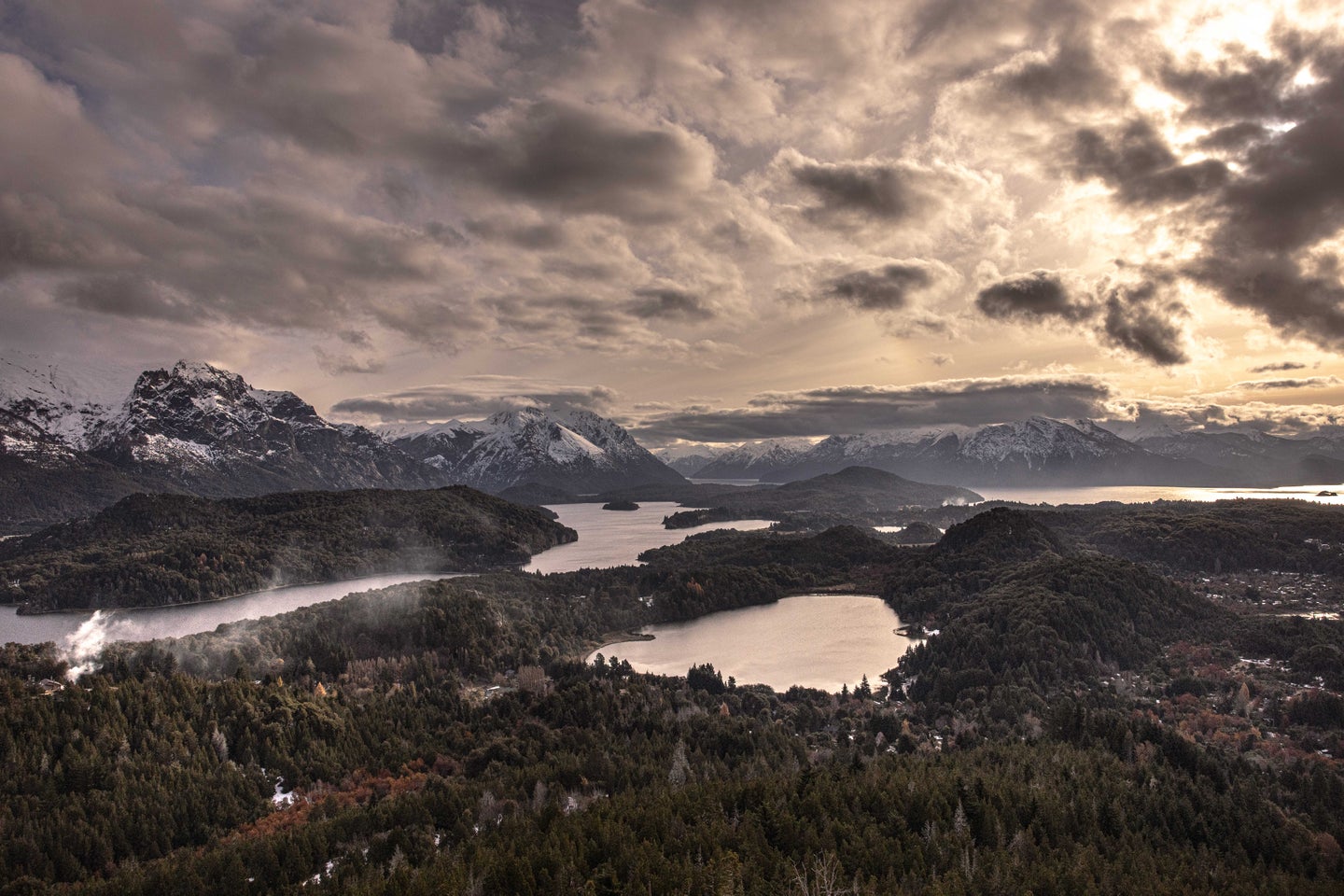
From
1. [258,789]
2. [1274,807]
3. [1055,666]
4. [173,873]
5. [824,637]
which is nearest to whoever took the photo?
[173,873]

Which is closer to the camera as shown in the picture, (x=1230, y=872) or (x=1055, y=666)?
(x=1230, y=872)

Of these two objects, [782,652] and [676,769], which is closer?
[676,769]

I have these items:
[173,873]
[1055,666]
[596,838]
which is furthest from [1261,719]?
[173,873]

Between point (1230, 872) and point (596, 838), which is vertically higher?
point (596, 838)

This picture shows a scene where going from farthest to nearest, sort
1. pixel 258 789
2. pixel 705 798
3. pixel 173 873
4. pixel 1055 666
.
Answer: pixel 1055 666, pixel 258 789, pixel 705 798, pixel 173 873

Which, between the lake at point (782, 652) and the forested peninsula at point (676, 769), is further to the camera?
the lake at point (782, 652)

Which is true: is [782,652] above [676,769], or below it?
below

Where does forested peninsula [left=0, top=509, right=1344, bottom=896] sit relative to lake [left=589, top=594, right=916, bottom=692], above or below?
above

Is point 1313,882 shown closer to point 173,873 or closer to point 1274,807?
point 1274,807

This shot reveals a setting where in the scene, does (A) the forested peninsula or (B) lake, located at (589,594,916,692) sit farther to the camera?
(B) lake, located at (589,594,916,692)

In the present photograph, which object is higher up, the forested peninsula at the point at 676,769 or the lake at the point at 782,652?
the forested peninsula at the point at 676,769
